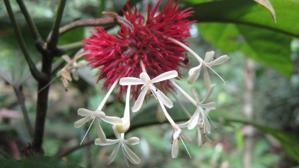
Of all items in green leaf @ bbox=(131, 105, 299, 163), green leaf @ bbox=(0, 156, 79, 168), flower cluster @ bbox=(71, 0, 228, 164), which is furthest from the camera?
green leaf @ bbox=(131, 105, 299, 163)

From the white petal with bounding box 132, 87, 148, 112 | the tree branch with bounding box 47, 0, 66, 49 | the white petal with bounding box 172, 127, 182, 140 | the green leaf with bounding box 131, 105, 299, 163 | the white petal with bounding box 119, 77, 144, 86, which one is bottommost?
the green leaf with bounding box 131, 105, 299, 163

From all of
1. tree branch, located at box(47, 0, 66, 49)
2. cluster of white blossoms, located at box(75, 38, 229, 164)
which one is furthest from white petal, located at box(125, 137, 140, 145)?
tree branch, located at box(47, 0, 66, 49)

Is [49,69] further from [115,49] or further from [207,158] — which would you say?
[207,158]

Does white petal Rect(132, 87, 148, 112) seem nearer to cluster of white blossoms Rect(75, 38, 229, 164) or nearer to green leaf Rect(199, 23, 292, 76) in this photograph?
cluster of white blossoms Rect(75, 38, 229, 164)

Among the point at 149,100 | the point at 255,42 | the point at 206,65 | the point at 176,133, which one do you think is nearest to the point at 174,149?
the point at 176,133

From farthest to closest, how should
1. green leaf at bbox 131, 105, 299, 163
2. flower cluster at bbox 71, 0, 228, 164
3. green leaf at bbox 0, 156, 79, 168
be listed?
green leaf at bbox 131, 105, 299, 163 < flower cluster at bbox 71, 0, 228, 164 < green leaf at bbox 0, 156, 79, 168

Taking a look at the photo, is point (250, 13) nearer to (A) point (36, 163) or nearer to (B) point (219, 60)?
(B) point (219, 60)

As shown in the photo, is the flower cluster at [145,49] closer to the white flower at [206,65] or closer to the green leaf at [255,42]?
the white flower at [206,65]

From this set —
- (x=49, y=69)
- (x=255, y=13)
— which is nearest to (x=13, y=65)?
(x=49, y=69)
